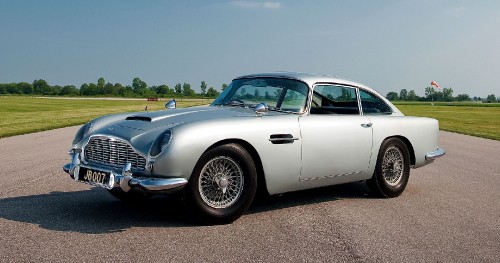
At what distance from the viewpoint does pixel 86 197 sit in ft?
20.4

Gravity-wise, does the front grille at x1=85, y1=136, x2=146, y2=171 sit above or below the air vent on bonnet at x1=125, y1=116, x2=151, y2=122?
below

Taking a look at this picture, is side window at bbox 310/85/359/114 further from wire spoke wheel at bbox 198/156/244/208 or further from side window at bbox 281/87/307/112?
wire spoke wheel at bbox 198/156/244/208

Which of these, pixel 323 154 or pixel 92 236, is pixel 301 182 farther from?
pixel 92 236

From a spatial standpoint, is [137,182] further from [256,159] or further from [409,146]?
[409,146]

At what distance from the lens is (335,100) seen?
21.2 feet

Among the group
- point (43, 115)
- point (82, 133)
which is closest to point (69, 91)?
point (43, 115)

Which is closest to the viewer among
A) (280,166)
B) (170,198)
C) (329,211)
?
(280,166)

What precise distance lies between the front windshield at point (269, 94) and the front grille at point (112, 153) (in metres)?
1.59

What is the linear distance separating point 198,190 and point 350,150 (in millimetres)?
2023

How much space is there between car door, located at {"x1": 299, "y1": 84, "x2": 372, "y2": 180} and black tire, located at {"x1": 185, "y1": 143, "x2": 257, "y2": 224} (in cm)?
75

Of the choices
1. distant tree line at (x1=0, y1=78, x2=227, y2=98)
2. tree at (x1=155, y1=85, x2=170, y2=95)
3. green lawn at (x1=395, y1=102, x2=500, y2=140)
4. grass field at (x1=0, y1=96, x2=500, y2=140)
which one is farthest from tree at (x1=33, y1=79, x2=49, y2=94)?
green lawn at (x1=395, y1=102, x2=500, y2=140)

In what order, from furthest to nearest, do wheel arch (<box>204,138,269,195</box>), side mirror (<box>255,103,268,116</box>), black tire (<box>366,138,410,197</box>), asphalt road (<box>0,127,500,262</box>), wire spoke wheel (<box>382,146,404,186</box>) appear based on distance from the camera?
wire spoke wheel (<box>382,146,404,186</box>), black tire (<box>366,138,410,197</box>), side mirror (<box>255,103,268,116</box>), wheel arch (<box>204,138,269,195</box>), asphalt road (<box>0,127,500,262</box>)

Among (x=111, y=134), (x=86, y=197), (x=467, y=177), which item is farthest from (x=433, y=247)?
(x=467, y=177)

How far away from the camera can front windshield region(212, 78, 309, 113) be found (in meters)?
5.78
